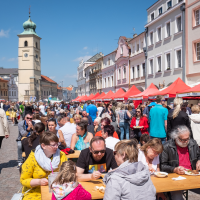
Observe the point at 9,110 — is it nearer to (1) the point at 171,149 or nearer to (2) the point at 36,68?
(1) the point at 171,149

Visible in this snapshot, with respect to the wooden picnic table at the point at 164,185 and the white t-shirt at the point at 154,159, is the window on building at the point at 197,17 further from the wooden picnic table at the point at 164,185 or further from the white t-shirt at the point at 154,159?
the wooden picnic table at the point at 164,185

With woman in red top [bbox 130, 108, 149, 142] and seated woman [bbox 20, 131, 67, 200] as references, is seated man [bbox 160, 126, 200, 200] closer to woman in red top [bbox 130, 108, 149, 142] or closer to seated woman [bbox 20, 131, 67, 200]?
seated woman [bbox 20, 131, 67, 200]

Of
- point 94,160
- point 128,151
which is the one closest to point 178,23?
point 94,160

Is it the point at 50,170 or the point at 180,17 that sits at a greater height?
the point at 180,17

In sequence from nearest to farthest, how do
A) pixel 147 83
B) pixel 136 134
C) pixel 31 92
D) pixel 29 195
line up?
pixel 29 195
pixel 136 134
pixel 147 83
pixel 31 92

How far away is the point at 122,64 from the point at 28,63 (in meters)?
61.9

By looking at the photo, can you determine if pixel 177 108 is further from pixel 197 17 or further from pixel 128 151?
pixel 197 17

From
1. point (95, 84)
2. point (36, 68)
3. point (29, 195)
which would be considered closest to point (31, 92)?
point (36, 68)

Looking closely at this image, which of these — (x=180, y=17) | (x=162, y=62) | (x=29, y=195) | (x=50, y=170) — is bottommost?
(x=29, y=195)

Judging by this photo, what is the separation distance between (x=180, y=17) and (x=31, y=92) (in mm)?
72692

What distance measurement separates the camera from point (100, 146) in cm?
391

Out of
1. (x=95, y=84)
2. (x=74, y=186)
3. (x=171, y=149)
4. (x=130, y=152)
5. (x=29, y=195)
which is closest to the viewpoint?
(x=74, y=186)

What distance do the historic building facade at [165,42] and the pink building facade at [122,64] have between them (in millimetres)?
7094

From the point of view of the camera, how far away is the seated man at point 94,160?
3914mm
